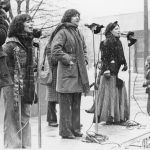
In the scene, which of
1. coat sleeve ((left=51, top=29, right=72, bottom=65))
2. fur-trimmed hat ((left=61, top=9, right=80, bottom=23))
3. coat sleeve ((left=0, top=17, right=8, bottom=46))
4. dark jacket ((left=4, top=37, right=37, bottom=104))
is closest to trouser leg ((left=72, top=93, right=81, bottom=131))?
coat sleeve ((left=51, top=29, right=72, bottom=65))

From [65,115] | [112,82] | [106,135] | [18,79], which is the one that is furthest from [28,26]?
[112,82]

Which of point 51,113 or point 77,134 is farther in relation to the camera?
point 51,113

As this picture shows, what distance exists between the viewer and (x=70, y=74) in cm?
601

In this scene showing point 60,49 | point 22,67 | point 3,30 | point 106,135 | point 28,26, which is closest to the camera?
point 3,30

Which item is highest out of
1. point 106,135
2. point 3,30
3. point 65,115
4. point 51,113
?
point 3,30

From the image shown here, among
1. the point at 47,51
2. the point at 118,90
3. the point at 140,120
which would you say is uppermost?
the point at 47,51

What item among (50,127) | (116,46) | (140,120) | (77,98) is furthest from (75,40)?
(140,120)

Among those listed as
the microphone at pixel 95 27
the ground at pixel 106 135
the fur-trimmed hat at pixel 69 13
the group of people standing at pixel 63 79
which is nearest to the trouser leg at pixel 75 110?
the group of people standing at pixel 63 79

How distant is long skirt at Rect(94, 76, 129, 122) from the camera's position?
24.4ft

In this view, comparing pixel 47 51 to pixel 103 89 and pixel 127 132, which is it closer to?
pixel 103 89

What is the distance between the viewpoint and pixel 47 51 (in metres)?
7.11

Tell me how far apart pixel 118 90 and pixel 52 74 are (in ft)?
4.08

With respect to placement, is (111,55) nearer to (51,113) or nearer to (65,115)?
(51,113)

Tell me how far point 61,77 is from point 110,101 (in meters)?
1.71
